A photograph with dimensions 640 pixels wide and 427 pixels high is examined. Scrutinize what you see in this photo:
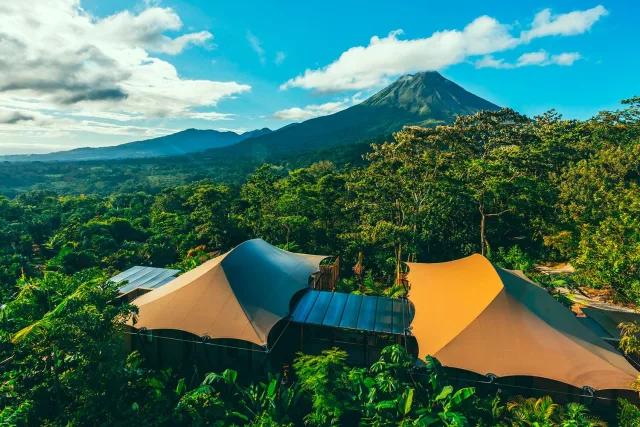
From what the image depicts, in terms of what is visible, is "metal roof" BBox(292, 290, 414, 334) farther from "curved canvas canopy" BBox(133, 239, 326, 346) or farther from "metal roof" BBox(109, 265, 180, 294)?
"metal roof" BBox(109, 265, 180, 294)

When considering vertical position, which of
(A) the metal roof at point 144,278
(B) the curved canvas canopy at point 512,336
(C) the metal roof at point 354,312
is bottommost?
(A) the metal roof at point 144,278

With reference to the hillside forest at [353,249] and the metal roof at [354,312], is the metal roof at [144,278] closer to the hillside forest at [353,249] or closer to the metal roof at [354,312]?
the hillside forest at [353,249]

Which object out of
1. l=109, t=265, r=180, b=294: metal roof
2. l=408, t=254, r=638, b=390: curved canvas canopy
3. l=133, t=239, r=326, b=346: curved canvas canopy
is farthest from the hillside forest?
l=109, t=265, r=180, b=294: metal roof

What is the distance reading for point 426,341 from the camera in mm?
10562

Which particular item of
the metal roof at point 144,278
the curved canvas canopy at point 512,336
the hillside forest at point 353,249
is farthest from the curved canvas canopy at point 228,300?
the curved canvas canopy at point 512,336

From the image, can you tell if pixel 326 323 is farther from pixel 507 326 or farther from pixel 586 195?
pixel 586 195

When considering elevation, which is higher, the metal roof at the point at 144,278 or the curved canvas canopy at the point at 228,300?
the curved canvas canopy at the point at 228,300

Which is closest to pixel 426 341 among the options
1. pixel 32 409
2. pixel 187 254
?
pixel 32 409

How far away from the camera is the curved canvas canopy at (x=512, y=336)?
356 inches

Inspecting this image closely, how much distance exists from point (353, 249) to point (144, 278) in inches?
561

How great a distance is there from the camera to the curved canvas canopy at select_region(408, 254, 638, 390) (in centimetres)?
903

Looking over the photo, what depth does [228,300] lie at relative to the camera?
38.4ft

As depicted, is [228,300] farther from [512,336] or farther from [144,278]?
[512,336]

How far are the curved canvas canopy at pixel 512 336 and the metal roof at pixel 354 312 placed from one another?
81 cm
